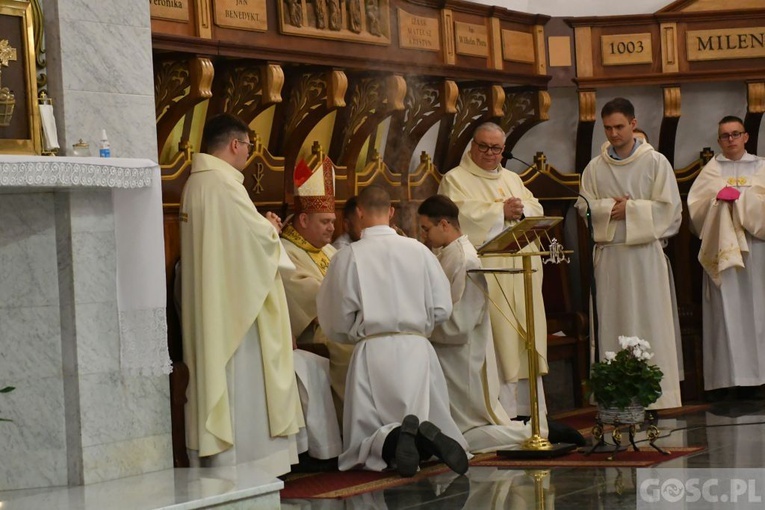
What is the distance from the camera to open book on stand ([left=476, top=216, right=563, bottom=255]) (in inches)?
319

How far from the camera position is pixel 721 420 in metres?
9.60

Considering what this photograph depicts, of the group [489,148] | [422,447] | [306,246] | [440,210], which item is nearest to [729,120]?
[489,148]

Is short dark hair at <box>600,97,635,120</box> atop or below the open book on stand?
atop

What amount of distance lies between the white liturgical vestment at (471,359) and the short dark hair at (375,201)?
672mm

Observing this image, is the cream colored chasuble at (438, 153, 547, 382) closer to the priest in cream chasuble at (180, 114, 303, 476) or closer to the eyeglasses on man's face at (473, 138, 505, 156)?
the eyeglasses on man's face at (473, 138, 505, 156)

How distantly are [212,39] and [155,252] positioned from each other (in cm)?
157

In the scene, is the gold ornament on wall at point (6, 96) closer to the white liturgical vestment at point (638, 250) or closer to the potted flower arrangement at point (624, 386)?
the potted flower arrangement at point (624, 386)

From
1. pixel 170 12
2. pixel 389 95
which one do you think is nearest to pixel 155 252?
pixel 170 12

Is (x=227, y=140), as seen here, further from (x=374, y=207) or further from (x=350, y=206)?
(x=350, y=206)

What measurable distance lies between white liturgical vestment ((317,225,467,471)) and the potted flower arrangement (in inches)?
38.3

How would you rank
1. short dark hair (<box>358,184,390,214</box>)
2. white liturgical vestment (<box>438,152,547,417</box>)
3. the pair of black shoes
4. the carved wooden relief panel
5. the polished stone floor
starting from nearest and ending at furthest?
the polished stone floor → the pair of black shoes → short dark hair (<box>358,184,390,214</box>) → the carved wooden relief panel → white liturgical vestment (<box>438,152,547,417</box>)

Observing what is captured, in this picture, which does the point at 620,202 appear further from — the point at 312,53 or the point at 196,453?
the point at 196,453

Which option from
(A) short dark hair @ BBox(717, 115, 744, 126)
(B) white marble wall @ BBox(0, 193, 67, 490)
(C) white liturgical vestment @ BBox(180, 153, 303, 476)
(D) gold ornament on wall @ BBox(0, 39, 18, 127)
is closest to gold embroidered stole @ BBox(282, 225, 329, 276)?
(C) white liturgical vestment @ BBox(180, 153, 303, 476)

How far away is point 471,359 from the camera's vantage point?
347 inches
